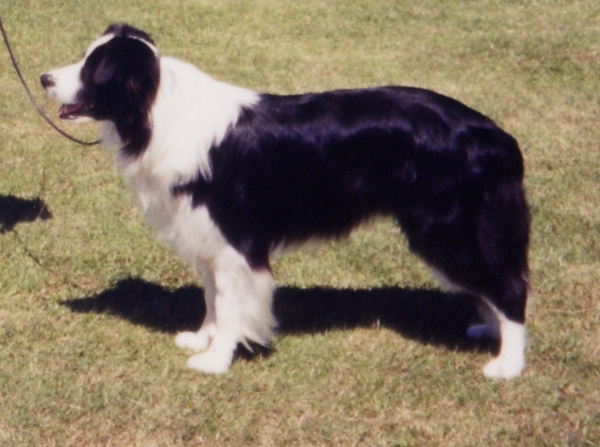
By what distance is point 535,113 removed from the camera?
26.6 ft

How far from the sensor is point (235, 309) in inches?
165

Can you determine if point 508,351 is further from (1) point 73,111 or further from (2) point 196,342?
(1) point 73,111

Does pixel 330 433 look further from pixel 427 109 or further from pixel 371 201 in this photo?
pixel 427 109

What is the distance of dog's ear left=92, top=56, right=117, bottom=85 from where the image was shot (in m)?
3.78

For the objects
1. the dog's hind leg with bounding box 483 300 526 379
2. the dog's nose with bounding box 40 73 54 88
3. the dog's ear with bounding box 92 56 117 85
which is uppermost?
the dog's ear with bounding box 92 56 117 85

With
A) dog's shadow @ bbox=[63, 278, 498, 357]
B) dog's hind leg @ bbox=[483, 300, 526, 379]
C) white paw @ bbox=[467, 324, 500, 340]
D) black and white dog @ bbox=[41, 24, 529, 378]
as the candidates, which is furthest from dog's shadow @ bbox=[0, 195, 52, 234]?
dog's hind leg @ bbox=[483, 300, 526, 379]

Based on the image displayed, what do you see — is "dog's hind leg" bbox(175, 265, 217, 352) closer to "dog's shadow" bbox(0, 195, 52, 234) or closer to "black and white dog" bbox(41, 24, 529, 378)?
"black and white dog" bbox(41, 24, 529, 378)

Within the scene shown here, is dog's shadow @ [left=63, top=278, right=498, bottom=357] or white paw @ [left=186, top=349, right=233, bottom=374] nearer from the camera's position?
white paw @ [left=186, top=349, right=233, bottom=374]

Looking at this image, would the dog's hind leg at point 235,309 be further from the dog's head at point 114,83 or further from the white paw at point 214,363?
the dog's head at point 114,83

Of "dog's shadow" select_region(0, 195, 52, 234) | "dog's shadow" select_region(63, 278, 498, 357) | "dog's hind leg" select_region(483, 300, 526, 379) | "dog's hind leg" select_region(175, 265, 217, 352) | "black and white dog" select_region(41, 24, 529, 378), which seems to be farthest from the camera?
"dog's shadow" select_region(0, 195, 52, 234)

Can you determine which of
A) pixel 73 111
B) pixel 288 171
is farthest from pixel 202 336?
pixel 73 111

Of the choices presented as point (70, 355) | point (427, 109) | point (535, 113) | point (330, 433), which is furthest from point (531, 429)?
point (535, 113)

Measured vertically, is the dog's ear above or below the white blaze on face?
above

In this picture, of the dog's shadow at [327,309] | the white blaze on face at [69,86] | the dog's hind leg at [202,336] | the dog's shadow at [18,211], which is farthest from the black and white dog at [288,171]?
the dog's shadow at [18,211]
